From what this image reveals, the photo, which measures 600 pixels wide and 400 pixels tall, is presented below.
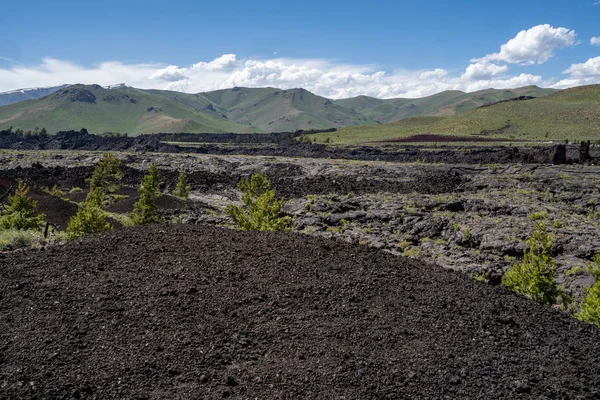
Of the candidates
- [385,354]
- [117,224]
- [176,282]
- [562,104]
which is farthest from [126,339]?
[562,104]

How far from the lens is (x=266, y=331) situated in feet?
26.4

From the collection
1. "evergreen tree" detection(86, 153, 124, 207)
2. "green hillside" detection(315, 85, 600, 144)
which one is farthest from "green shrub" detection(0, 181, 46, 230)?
"green hillside" detection(315, 85, 600, 144)

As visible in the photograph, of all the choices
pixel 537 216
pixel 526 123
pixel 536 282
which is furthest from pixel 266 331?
pixel 526 123

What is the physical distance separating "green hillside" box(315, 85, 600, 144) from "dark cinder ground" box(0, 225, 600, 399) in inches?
4196

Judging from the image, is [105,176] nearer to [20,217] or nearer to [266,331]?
[20,217]

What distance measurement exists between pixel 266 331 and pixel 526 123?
13734cm

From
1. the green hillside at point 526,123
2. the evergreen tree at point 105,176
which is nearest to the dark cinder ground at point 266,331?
the evergreen tree at point 105,176

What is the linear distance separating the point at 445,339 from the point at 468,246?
444 inches

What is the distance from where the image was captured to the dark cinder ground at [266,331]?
6.67 metres

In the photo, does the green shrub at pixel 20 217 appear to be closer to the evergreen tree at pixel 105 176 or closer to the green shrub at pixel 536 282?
the green shrub at pixel 536 282

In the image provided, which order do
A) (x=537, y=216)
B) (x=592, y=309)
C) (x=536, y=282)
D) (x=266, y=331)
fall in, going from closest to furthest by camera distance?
1. (x=266, y=331)
2. (x=592, y=309)
3. (x=536, y=282)
4. (x=537, y=216)

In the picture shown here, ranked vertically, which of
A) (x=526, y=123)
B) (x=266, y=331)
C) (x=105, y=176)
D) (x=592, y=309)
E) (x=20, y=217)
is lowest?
(x=592, y=309)

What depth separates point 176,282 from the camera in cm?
963

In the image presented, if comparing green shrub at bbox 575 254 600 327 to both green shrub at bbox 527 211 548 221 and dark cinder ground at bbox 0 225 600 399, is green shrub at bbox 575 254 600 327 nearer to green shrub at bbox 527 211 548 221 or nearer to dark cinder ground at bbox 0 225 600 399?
dark cinder ground at bbox 0 225 600 399
